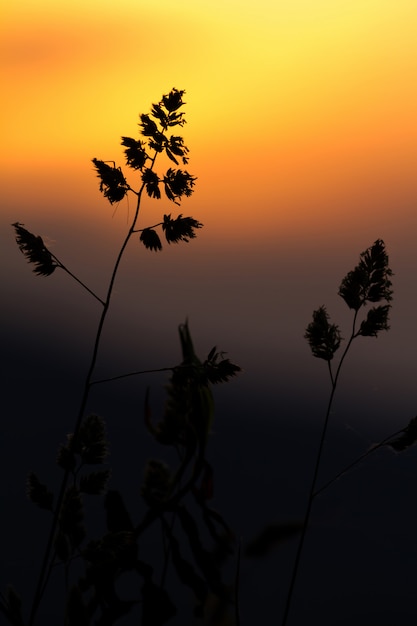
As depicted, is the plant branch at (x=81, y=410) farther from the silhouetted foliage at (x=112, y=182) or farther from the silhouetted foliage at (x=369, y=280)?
the silhouetted foliage at (x=369, y=280)

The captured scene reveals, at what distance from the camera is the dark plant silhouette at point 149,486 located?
100 inches

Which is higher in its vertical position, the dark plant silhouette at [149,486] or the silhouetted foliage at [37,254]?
the silhouetted foliage at [37,254]

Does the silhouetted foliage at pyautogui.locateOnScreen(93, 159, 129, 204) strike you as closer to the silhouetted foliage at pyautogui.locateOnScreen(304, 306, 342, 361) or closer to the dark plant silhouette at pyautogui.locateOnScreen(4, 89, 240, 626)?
the dark plant silhouette at pyautogui.locateOnScreen(4, 89, 240, 626)

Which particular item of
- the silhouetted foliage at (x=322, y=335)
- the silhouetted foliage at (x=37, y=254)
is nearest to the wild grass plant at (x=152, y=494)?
the silhouetted foliage at (x=37, y=254)

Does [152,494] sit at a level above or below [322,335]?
below

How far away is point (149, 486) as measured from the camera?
262 cm

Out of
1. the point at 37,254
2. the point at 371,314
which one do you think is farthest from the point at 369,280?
the point at 37,254

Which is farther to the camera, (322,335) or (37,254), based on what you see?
(322,335)

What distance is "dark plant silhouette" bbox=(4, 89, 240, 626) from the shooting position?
100 inches

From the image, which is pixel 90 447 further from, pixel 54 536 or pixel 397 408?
pixel 397 408

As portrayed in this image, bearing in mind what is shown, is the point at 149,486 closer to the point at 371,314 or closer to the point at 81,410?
the point at 81,410

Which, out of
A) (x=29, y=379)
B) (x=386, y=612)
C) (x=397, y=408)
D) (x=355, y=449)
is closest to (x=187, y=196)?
(x=386, y=612)

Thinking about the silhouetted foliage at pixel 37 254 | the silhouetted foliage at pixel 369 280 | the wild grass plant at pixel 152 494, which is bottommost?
the wild grass plant at pixel 152 494

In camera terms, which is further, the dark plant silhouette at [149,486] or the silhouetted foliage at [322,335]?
the silhouetted foliage at [322,335]
